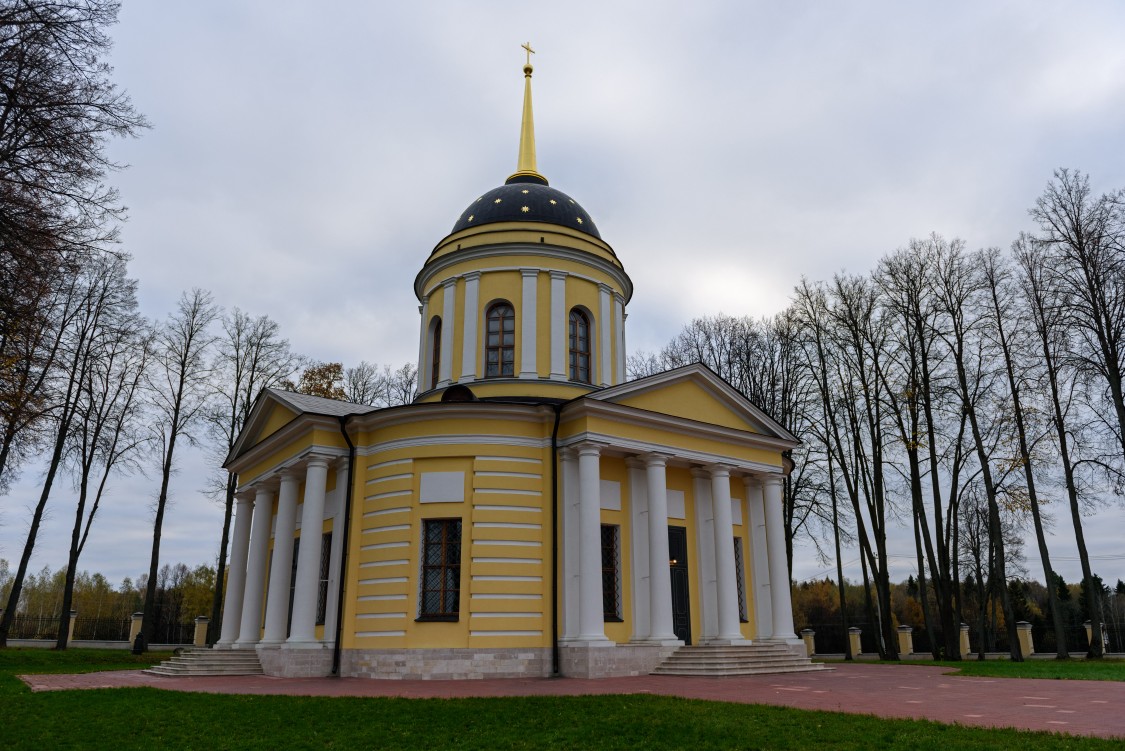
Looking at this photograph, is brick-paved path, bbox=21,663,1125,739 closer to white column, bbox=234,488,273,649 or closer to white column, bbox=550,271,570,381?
white column, bbox=234,488,273,649

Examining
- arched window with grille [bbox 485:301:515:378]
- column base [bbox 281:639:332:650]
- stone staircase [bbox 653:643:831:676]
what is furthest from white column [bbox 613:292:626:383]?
column base [bbox 281:639:332:650]

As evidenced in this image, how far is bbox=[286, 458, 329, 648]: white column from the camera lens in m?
15.9

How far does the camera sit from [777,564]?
1908 centimetres

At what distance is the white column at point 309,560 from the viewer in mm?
15938

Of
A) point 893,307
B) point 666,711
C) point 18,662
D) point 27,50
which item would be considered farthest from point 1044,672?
point 18,662

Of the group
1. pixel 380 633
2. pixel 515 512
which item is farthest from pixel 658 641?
pixel 380 633

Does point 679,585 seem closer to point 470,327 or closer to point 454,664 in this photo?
point 454,664

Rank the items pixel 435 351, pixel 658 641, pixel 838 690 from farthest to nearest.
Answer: pixel 435 351
pixel 658 641
pixel 838 690

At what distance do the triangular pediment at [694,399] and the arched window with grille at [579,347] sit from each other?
332 cm

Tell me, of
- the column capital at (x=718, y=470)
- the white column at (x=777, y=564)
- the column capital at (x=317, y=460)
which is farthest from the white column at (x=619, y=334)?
the column capital at (x=317, y=460)

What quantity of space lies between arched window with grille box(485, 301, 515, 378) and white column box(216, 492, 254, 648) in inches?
313

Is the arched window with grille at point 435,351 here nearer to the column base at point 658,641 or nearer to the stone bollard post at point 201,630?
the column base at point 658,641

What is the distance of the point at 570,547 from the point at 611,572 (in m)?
1.49

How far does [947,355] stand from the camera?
23.5 meters
